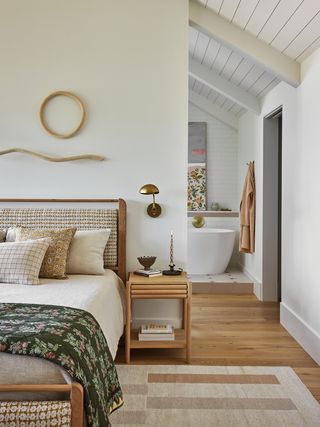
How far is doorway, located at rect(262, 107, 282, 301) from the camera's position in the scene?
17.3 feet

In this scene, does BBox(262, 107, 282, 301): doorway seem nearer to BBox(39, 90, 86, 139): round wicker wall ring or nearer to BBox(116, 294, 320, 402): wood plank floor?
BBox(116, 294, 320, 402): wood plank floor

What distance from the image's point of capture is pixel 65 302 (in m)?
2.44

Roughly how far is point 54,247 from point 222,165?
14.4 feet

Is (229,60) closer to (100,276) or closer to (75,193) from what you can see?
(75,193)

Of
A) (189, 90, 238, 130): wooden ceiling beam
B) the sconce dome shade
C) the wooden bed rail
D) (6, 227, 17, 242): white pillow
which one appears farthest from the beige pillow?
(189, 90, 238, 130): wooden ceiling beam

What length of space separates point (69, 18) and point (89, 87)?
59 cm

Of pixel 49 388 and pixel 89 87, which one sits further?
pixel 89 87

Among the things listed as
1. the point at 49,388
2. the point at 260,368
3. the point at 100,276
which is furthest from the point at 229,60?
the point at 49,388

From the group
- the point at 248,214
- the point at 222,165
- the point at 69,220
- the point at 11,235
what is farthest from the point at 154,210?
the point at 222,165

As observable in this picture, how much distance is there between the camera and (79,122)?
3.81 meters

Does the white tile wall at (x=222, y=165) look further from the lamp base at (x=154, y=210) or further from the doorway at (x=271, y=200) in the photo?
the lamp base at (x=154, y=210)

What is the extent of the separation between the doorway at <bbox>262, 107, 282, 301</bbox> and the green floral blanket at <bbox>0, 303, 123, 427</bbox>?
11.2ft

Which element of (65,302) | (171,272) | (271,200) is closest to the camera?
(65,302)

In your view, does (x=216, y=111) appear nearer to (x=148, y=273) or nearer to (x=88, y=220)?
(x=88, y=220)
